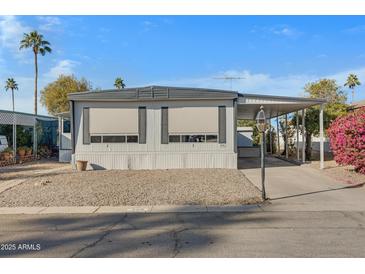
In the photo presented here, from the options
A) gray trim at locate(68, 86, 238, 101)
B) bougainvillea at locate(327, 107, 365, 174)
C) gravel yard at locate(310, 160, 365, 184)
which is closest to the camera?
gravel yard at locate(310, 160, 365, 184)

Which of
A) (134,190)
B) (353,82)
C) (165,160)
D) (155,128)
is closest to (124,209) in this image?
(134,190)

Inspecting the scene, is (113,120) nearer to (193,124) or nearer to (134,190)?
(193,124)

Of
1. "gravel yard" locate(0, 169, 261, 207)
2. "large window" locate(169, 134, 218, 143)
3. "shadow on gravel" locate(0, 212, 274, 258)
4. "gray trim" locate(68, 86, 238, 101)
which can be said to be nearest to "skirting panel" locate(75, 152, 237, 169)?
"large window" locate(169, 134, 218, 143)

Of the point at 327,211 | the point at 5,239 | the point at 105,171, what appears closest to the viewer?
the point at 5,239

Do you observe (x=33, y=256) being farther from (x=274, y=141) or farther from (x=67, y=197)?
(x=274, y=141)

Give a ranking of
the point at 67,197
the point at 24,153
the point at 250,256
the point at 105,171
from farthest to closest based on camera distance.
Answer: the point at 24,153 → the point at 105,171 → the point at 67,197 → the point at 250,256

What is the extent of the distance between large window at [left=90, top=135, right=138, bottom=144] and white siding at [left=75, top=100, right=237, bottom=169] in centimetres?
18

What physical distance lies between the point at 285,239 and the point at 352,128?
1001cm

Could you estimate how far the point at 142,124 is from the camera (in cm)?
1675

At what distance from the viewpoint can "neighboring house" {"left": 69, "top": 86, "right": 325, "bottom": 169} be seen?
16656mm

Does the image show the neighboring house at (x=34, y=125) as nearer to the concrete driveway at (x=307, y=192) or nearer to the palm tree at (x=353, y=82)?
the concrete driveway at (x=307, y=192)

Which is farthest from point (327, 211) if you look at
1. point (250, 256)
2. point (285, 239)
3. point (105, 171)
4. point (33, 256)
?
point (105, 171)

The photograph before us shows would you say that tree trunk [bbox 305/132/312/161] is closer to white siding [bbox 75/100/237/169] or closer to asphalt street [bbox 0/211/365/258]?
white siding [bbox 75/100/237/169]

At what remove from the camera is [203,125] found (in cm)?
1670
